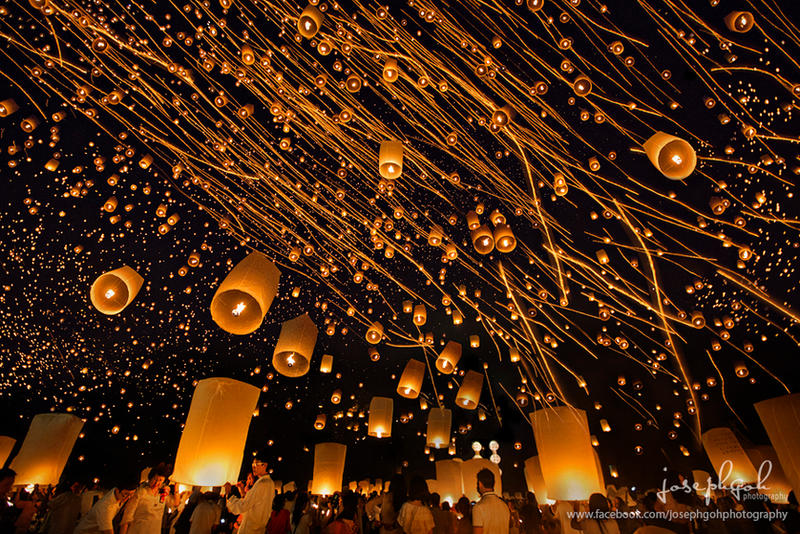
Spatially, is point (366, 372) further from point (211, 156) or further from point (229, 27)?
point (229, 27)

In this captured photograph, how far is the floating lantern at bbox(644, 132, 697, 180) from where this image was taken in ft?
12.2

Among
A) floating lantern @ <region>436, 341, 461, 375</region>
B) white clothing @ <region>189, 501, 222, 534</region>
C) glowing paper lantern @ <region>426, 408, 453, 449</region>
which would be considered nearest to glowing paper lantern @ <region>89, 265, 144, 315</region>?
white clothing @ <region>189, 501, 222, 534</region>

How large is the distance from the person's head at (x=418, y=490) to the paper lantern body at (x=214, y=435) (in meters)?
2.13

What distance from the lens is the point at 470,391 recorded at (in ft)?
23.4

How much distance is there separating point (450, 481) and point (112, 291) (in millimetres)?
10162


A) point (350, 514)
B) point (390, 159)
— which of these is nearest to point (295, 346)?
point (390, 159)

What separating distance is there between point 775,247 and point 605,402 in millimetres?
12419

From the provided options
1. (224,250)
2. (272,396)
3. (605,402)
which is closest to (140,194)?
(224,250)

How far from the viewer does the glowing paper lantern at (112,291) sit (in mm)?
3756

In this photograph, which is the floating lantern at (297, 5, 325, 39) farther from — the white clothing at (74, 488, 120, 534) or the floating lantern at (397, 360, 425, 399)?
the white clothing at (74, 488, 120, 534)

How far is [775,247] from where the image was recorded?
28.6ft

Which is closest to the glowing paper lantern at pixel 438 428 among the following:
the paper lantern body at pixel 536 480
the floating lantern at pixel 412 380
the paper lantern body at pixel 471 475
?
the paper lantern body at pixel 471 475

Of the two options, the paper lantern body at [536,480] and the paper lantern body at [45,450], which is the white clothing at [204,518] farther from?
the paper lantern body at [536,480]

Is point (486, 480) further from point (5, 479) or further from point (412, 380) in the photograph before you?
point (5, 479)
